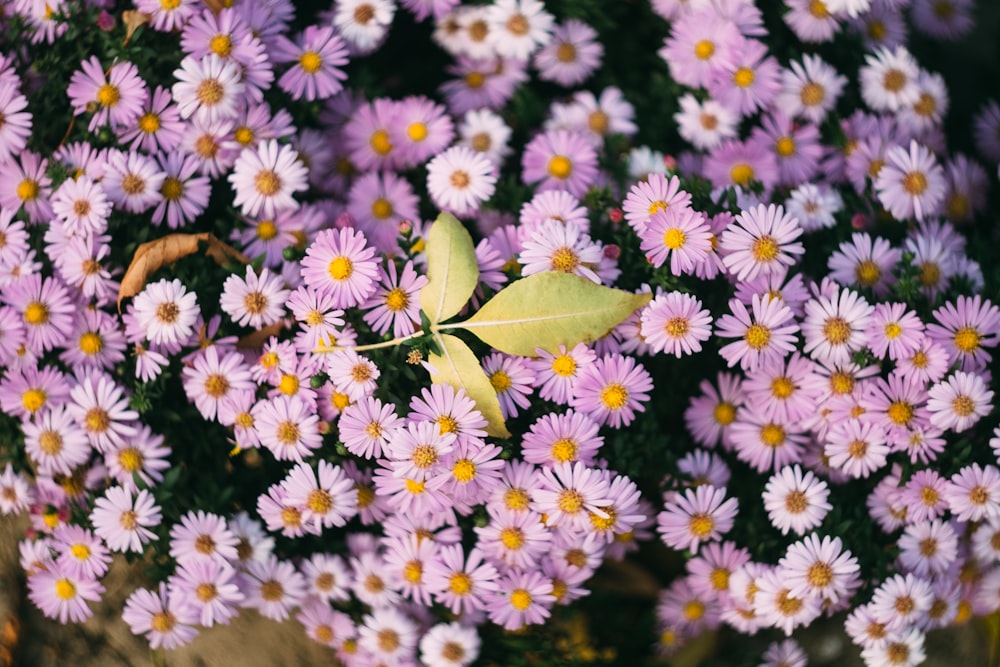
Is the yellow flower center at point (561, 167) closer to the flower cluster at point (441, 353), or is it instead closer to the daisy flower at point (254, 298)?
the flower cluster at point (441, 353)

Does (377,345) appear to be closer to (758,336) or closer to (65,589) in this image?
(758,336)

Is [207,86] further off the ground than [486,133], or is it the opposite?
[486,133]

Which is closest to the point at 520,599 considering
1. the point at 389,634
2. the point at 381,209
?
the point at 389,634

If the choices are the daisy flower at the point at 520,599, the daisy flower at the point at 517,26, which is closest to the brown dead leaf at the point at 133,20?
the daisy flower at the point at 517,26

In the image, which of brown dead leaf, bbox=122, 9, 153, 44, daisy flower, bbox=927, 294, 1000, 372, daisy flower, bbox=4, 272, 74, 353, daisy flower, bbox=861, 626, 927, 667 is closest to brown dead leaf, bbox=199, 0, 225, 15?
brown dead leaf, bbox=122, 9, 153, 44

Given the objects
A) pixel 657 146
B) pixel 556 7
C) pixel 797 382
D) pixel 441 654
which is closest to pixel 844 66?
pixel 657 146
